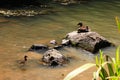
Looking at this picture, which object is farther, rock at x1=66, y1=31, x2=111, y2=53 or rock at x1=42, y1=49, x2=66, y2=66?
rock at x1=66, y1=31, x2=111, y2=53

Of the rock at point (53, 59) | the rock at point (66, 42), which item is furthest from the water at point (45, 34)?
the rock at point (66, 42)

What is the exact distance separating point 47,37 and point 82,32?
1497 millimetres

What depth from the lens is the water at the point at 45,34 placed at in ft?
24.5

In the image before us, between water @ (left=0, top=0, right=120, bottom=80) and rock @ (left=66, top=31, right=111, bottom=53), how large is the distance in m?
0.30

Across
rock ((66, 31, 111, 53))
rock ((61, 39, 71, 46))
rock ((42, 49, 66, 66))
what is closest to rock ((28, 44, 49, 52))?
rock ((61, 39, 71, 46))

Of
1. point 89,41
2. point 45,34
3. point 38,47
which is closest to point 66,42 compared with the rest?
point 89,41

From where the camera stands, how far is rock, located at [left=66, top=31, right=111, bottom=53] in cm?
974

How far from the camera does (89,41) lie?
9.95 metres

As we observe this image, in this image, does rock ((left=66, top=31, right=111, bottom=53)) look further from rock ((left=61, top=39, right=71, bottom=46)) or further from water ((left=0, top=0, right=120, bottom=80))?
water ((left=0, top=0, right=120, bottom=80))

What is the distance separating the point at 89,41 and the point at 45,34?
94.0 inches

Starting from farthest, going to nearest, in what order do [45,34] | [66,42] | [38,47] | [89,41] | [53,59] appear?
[45,34] < [66,42] < [89,41] < [38,47] < [53,59]

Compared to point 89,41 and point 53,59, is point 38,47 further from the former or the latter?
point 89,41

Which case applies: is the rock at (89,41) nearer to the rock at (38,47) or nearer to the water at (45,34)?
the water at (45,34)

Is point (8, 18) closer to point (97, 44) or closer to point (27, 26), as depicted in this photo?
point (27, 26)
